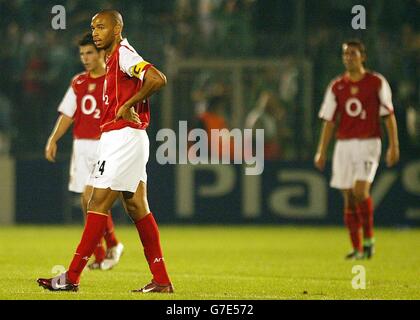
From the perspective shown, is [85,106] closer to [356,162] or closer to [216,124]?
[356,162]

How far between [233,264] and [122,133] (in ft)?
12.7

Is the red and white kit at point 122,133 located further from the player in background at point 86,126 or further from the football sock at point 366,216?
the football sock at point 366,216

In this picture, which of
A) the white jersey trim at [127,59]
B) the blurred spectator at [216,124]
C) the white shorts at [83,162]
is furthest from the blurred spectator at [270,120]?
the white jersey trim at [127,59]

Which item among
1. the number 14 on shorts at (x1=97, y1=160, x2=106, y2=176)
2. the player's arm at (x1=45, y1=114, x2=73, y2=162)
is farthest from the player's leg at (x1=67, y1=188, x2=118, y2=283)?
the player's arm at (x1=45, y1=114, x2=73, y2=162)

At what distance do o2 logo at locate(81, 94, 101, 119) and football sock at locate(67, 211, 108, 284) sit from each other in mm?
3148

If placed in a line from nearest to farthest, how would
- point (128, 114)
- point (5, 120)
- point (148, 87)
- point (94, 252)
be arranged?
point (148, 87) → point (128, 114) → point (94, 252) → point (5, 120)

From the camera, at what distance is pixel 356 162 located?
1283 centimetres

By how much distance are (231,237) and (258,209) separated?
1.87m

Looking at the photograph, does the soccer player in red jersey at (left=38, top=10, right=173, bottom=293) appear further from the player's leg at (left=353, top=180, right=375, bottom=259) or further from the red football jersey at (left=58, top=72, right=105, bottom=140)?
the player's leg at (left=353, top=180, right=375, bottom=259)

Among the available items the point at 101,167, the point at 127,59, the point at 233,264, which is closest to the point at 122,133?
the point at 101,167

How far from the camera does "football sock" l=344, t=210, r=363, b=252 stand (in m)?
12.8
